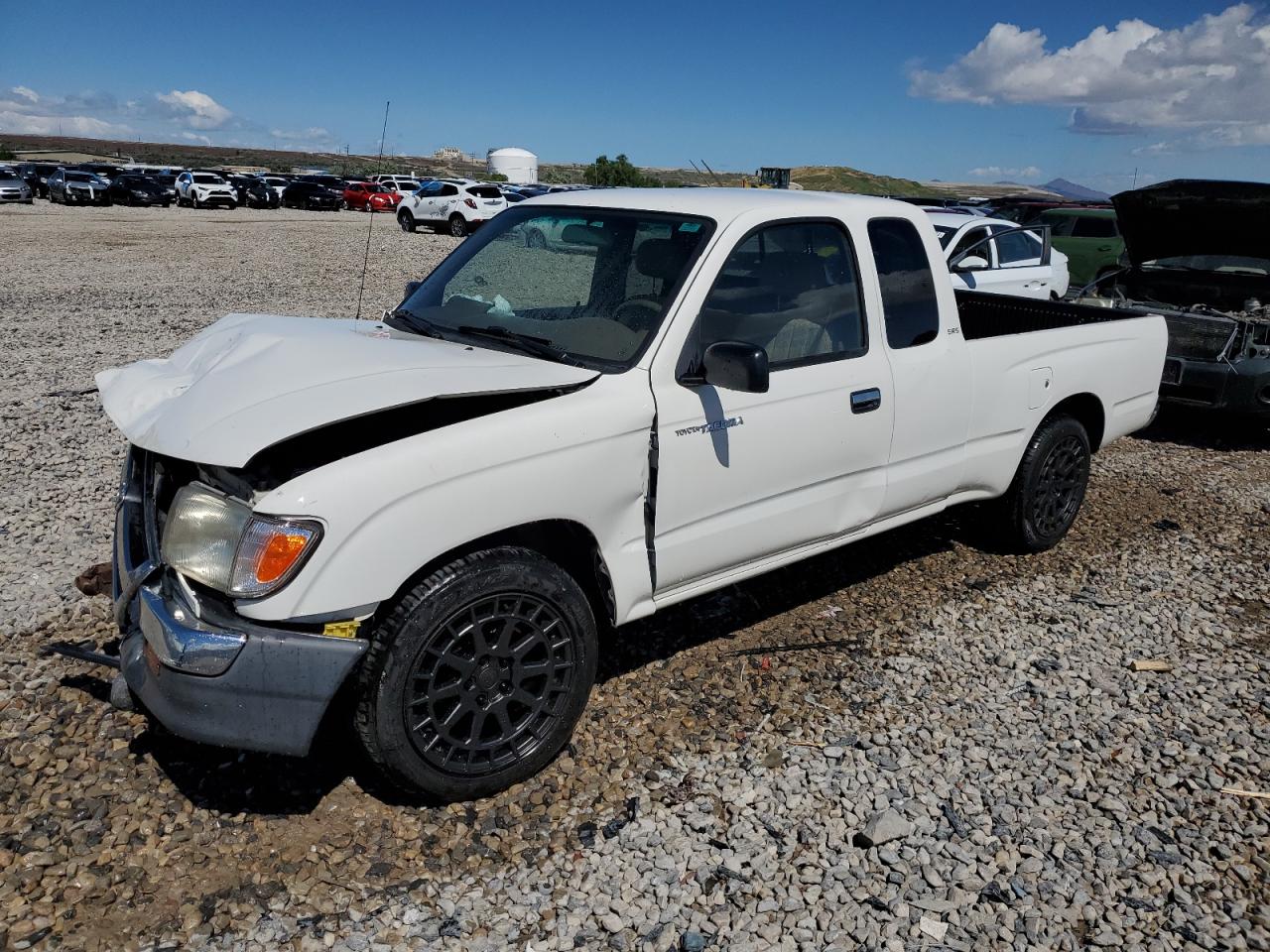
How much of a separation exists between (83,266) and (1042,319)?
58.4ft

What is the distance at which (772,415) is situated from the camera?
3.80 meters

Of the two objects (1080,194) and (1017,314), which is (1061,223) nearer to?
(1017,314)

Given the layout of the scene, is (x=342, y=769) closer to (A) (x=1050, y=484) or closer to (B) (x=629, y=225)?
(B) (x=629, y=225)

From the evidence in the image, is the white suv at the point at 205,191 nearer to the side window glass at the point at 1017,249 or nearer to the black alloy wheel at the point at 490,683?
the side window glass at the point at 1017,249

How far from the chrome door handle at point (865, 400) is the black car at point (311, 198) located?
43624 millimetres

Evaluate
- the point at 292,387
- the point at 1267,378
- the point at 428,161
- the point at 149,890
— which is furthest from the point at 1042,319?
the point at 428,161

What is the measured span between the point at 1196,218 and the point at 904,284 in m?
5.19

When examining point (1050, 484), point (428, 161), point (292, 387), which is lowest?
point (1050, 484)

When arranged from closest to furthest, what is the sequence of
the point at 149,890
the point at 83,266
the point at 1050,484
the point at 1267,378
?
1. the point at 149,890
2. the point at 1050,484
3. the point at 1267,378
4. the point at 83,266

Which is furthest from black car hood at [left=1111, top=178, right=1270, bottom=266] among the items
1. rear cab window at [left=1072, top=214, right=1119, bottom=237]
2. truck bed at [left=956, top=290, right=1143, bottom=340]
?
rear cab window at [left=1072, top=214, right=1119, bottom=237]

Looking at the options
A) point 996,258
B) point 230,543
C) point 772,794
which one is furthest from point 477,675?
point 996,258

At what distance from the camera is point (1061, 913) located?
290cm

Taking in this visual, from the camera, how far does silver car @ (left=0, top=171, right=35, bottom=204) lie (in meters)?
38.4

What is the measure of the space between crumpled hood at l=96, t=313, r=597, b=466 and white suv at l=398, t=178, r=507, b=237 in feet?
91.0
